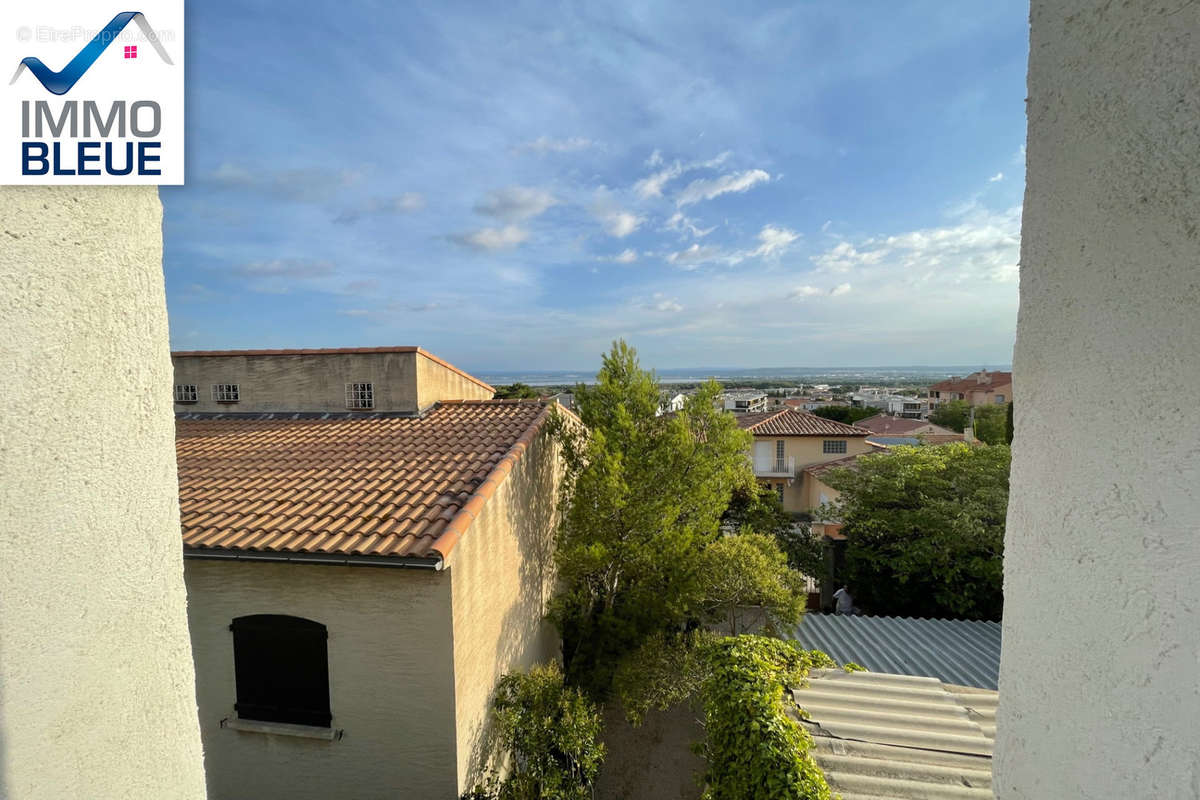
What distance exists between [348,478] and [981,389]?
62.1 m

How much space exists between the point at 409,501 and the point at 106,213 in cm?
514

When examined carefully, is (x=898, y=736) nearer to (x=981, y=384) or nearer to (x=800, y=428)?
(x=800, y=428)

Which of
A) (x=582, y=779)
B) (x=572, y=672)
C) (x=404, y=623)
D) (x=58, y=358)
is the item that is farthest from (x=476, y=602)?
(x=58, y=358)

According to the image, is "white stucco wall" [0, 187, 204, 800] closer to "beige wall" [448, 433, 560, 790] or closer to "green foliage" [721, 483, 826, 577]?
"beige wall" [448, 433, 560, 790]

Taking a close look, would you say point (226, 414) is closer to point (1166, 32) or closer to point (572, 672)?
point (572, 672)

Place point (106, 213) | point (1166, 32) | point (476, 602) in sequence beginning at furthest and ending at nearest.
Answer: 1. point (476, 602)
2. point (106, 213)
3. point (1166, 32)

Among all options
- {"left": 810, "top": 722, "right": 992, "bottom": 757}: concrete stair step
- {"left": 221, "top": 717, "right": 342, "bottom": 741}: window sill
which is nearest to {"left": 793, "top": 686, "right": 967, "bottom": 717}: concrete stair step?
{"left": 810, "top": 722, "right": 992, "bottom": 757}: concrete stair step

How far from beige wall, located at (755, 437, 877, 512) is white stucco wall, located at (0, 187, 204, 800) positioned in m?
28.5

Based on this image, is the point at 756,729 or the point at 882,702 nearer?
the point at 756,729

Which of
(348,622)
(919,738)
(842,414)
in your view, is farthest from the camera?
(842,414)

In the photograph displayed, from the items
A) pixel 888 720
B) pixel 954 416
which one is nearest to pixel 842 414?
pixel 954 416

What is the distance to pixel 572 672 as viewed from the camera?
9.23 meters

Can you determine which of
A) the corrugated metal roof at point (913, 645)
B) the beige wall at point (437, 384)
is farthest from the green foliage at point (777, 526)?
the beige wall at point (437, 384)

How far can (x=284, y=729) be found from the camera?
601 centimetres
